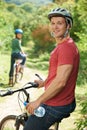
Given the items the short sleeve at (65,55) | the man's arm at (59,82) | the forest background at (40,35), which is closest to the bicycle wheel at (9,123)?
the man's arm at (59,82)

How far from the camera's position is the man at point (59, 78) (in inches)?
173

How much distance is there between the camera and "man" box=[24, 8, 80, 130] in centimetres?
439

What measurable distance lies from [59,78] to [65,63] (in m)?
0.17

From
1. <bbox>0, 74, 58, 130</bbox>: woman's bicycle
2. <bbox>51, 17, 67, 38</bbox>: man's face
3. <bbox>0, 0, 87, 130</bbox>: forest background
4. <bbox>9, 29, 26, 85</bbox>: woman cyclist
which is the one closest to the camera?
<bbox>51, 17, 67, 38</bbox>: man's face

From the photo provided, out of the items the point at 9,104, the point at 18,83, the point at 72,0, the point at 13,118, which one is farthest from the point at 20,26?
the point at 13,118

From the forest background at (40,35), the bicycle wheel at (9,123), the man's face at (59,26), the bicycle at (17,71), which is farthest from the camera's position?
the forest background at (40,35)

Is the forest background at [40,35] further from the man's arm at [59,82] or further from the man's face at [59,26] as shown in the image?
the man's arm at [59,82]

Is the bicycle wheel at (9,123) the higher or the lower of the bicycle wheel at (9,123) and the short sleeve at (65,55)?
the lower

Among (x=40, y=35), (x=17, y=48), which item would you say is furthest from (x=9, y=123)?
(x=40, y=35)

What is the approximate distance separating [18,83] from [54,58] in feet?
32.5

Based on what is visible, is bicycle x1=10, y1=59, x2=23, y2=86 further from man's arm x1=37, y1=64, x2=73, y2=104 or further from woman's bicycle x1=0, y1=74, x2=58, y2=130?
man's arm x1=37, y1=64, x2=73, y2=104

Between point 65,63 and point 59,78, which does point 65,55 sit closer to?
point 65,63

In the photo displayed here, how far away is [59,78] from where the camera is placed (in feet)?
14.3

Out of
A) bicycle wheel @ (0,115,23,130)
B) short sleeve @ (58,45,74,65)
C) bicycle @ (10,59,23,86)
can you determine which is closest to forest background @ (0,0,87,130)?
bicycle @ (10,59,23,86)
